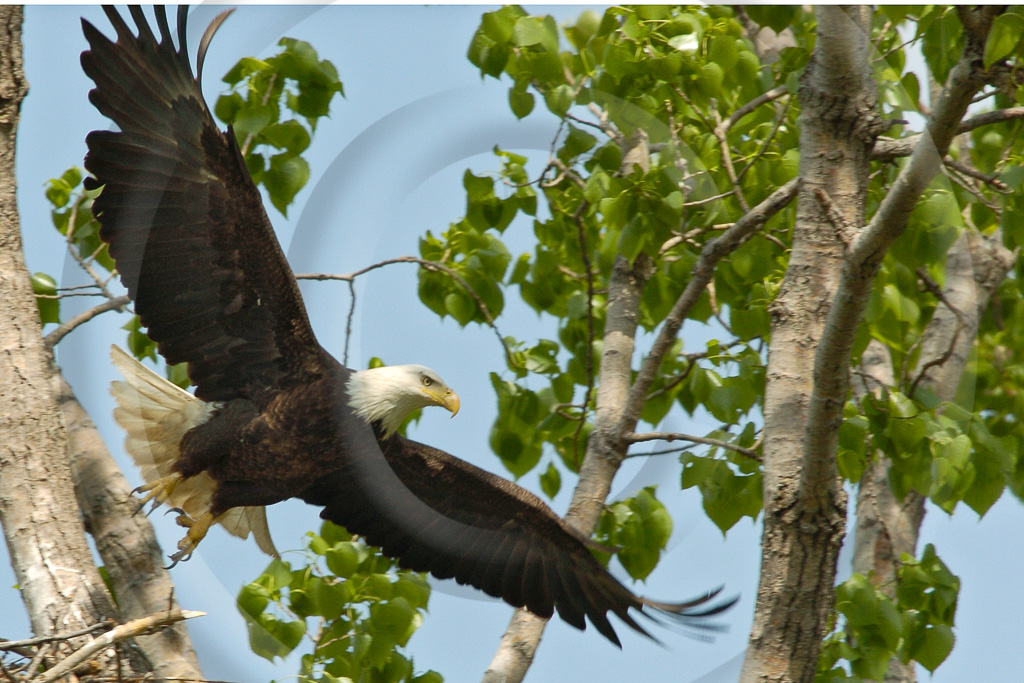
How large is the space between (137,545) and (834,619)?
2667 millimetres

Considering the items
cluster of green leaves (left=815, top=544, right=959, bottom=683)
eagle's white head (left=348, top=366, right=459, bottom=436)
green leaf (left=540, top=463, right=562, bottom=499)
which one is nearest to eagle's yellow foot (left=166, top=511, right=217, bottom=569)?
eagle's white head (left=348, top=366, right=459, bottom=436)

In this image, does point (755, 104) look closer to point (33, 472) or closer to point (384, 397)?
point (384, 397)

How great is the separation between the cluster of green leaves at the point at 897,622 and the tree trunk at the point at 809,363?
682mm

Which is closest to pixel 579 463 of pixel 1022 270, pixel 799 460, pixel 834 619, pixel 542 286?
pixel 542 286

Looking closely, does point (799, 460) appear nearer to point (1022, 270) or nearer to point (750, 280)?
point (750, 280)

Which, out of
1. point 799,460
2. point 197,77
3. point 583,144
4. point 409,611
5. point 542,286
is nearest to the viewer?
point 799,460

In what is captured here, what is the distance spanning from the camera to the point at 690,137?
4688 mm

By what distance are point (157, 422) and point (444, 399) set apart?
4.12 ft

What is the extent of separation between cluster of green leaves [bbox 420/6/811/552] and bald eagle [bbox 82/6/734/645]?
38 cm

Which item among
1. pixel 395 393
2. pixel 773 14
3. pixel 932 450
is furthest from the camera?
pixel 395 393

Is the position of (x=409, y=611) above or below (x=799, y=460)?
below

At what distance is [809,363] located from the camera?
335 centimetres

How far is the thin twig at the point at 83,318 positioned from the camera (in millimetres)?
4031

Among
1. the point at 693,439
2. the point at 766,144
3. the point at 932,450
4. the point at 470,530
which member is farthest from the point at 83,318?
the point at 932,450
